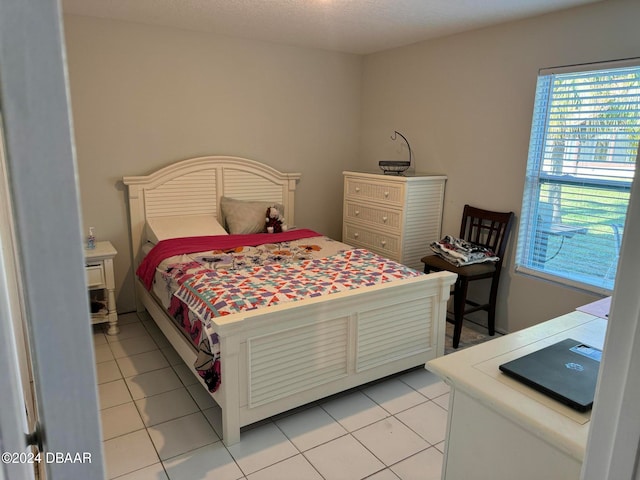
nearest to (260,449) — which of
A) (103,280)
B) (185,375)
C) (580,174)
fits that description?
(185,375)

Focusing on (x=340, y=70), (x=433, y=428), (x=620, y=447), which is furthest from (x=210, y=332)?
(x=340, y=70)

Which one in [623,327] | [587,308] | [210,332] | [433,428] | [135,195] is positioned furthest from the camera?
[135,195]

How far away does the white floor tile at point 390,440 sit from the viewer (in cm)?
221

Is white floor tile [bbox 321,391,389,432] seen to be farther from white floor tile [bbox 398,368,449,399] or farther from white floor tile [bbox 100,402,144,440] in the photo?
white floor tile [bbox 100,402,144,440]

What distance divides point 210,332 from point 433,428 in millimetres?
1273

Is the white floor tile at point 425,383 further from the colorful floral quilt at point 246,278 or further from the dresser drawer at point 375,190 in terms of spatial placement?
the dresser drawer at point 375,190

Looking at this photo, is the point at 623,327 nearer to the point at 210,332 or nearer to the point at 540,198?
the point at 210,332

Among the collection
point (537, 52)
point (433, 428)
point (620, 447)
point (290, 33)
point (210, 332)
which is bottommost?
point (433, 428)

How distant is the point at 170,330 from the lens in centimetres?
294

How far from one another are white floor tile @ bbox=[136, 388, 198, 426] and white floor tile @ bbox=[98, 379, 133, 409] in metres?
0.10

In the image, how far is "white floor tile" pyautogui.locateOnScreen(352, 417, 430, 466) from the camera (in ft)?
A: 7.23

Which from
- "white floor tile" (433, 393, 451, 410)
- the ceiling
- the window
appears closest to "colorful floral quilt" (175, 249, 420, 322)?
"white floor tile" (433, 393, 451, 410)

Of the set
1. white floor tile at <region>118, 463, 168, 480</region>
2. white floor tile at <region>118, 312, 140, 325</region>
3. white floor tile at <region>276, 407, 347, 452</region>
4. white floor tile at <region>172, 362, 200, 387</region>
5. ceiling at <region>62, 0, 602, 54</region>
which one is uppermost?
ceiling at <region>62, 0, 602, 54</region>

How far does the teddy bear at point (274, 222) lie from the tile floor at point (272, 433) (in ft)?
4.70
